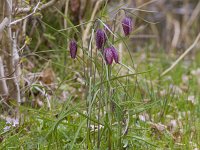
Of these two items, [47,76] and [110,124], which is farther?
[47,76]

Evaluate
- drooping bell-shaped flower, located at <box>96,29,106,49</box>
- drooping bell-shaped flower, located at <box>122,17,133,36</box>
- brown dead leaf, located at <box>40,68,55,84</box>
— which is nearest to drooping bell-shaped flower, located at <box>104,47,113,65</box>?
drooping bell-shaped flower, located at <box>96,29,106,49</box>

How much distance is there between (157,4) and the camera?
9.48m

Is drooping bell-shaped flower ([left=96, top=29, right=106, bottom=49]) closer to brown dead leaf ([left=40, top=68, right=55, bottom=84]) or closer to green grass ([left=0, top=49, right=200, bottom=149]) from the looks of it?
green grass ([left=0, top=49, right=200, bottom=149])

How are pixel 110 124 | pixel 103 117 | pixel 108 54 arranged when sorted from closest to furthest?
pixel 108 54 < pixel 110 124 < pixel 103 117

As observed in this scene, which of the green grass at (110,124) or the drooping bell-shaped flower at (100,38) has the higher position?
the drooping bell-shaped flower at (100,38)

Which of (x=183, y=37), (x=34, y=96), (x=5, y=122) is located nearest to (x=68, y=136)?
(x=5, y=122)

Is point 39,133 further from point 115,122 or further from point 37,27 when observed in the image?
point 37,27

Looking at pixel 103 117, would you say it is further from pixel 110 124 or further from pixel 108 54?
pixel 108 54

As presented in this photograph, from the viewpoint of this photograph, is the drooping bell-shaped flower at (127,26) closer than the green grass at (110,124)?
Yes

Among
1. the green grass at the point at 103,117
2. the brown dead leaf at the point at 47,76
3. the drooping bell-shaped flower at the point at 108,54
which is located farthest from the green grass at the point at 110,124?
the brown dead leaf at the point at 47,76

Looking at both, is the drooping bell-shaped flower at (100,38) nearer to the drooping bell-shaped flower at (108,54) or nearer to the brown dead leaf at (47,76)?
the drooping bell-shaped flower at (108,54)

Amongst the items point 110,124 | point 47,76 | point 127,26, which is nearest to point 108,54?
point 127,26

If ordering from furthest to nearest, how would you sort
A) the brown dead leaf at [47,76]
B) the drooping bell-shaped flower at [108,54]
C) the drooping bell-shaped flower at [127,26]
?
1. the brown dead leaf at [47,76]
2. the drooping bell-shaped flower at [127,26]
3. the drooping bell-shaped flower at [108,54]

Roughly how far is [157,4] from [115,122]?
23.3 feet
